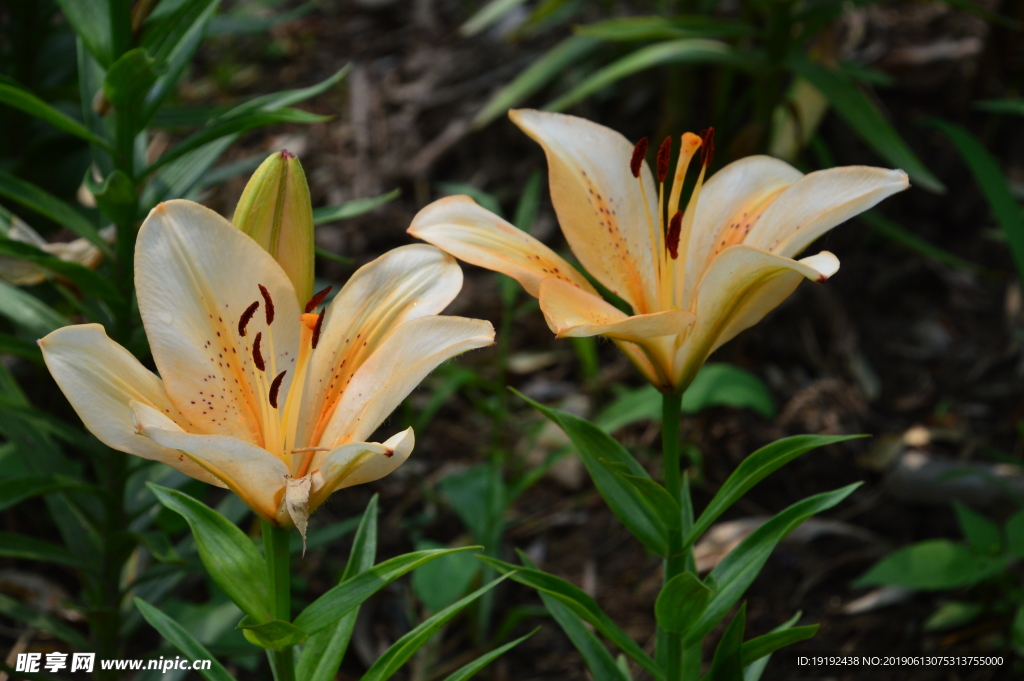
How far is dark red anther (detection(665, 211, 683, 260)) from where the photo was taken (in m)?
0.87

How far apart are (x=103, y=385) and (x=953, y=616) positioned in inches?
57.2

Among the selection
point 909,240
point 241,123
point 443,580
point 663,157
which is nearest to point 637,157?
point 663,157

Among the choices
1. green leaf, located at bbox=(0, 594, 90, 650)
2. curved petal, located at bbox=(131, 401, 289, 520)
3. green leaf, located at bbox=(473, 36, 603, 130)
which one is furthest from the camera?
green leaf, located at bbox=(473, 36, 603, 130)

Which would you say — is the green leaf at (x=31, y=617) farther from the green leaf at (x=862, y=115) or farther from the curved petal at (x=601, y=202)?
the green leaf at (x=862, y=115)

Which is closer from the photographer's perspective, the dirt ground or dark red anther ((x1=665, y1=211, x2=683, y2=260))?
dark red anther ((x1=665, y1=211, x2=683, y2=260))

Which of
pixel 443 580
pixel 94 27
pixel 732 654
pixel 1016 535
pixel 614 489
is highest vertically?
pixel 94 27

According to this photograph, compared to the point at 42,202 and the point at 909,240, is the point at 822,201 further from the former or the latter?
the point at 909,240

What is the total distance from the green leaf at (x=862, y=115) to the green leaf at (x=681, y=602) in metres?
1.23

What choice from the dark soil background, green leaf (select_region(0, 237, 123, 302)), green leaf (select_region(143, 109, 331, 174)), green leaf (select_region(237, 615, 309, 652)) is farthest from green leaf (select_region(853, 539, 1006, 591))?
green leaf (select_region(0, 237, 123, 302))

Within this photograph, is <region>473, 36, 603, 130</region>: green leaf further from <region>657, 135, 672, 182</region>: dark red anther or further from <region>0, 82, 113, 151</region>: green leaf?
<region>657, 135, 672, 182</region>: dark red anther

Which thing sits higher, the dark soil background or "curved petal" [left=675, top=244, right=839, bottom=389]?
"curved petal" [left=675, top=244, right=839, bottom=389]

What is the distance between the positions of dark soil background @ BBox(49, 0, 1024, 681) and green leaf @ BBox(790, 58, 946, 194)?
1.36ft

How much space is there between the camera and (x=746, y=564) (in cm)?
96

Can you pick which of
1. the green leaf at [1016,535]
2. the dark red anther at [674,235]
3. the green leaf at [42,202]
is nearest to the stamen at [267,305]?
the dark red anther at [674,235]
